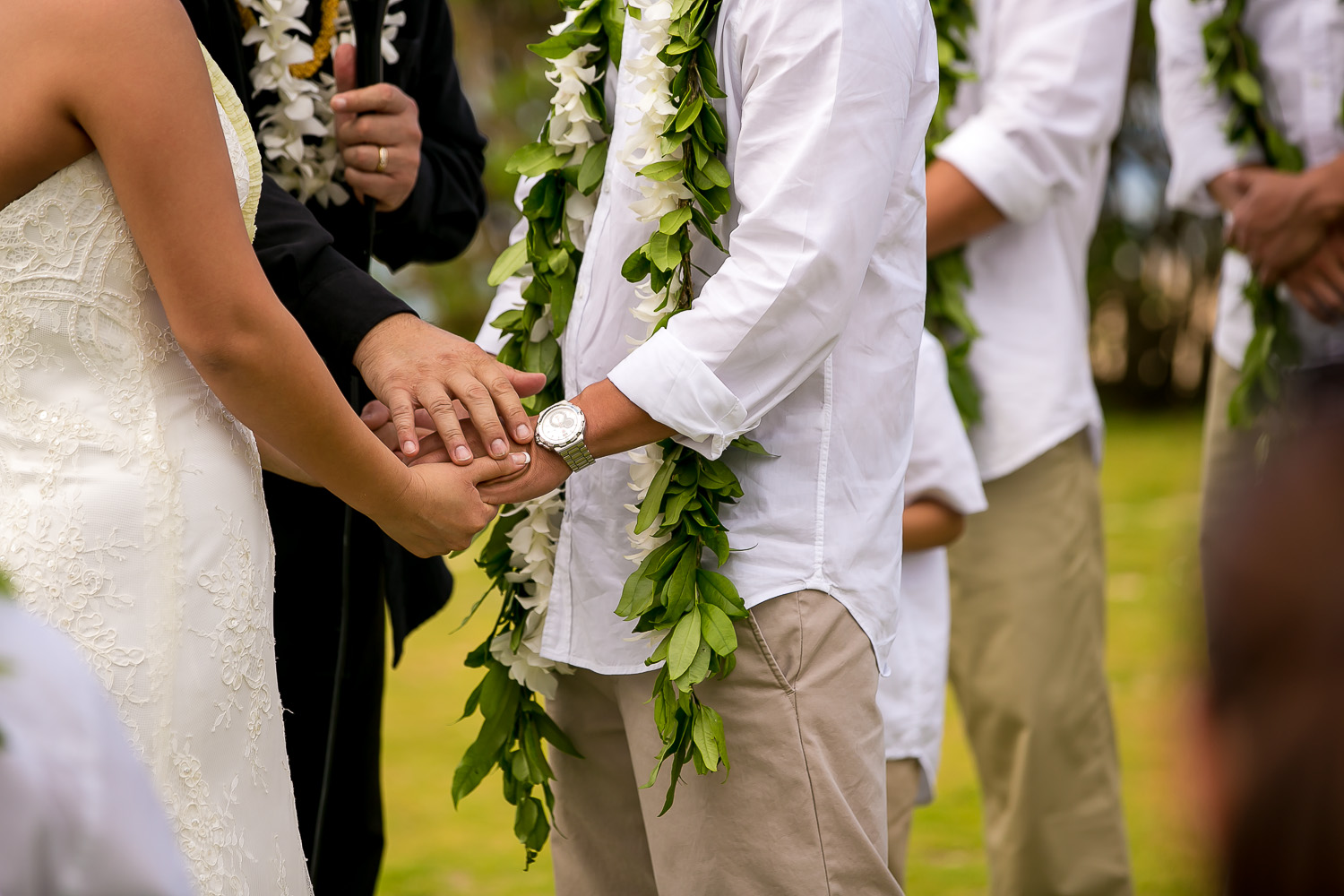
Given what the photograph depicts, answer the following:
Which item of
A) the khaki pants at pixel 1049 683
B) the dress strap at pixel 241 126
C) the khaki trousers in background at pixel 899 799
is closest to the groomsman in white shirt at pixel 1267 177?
the khaki pants at pixel 1049 683

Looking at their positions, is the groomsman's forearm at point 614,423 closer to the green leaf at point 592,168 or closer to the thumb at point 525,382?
the thumb at point 525,382

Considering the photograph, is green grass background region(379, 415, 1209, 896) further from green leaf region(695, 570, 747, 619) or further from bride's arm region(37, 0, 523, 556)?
bride's arm region(37, 0, 523, 556)

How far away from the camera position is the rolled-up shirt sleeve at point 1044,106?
3143mm

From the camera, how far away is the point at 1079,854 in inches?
129

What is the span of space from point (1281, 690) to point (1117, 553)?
7767mm

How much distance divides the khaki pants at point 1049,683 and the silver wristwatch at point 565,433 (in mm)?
1587

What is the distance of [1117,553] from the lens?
26.8 feet

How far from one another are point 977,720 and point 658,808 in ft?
5.12

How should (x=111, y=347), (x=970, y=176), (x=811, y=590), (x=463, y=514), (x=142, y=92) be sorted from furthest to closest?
(x=970, y=176) → (x=463, y=514) → (x=811, y=590) → (x=111, y=347) → (x=142, y=92)

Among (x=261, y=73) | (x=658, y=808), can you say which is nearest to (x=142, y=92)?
(x=261, y=73)

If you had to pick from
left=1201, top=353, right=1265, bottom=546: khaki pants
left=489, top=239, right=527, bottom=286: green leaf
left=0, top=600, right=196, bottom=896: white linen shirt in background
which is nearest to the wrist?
left=1201, top=353, right=1265, bottom=546: khaki pants

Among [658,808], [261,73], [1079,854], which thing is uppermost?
[261,73]

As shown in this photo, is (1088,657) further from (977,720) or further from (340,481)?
(340,481)

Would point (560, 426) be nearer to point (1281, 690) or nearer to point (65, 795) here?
point (65, 795)
